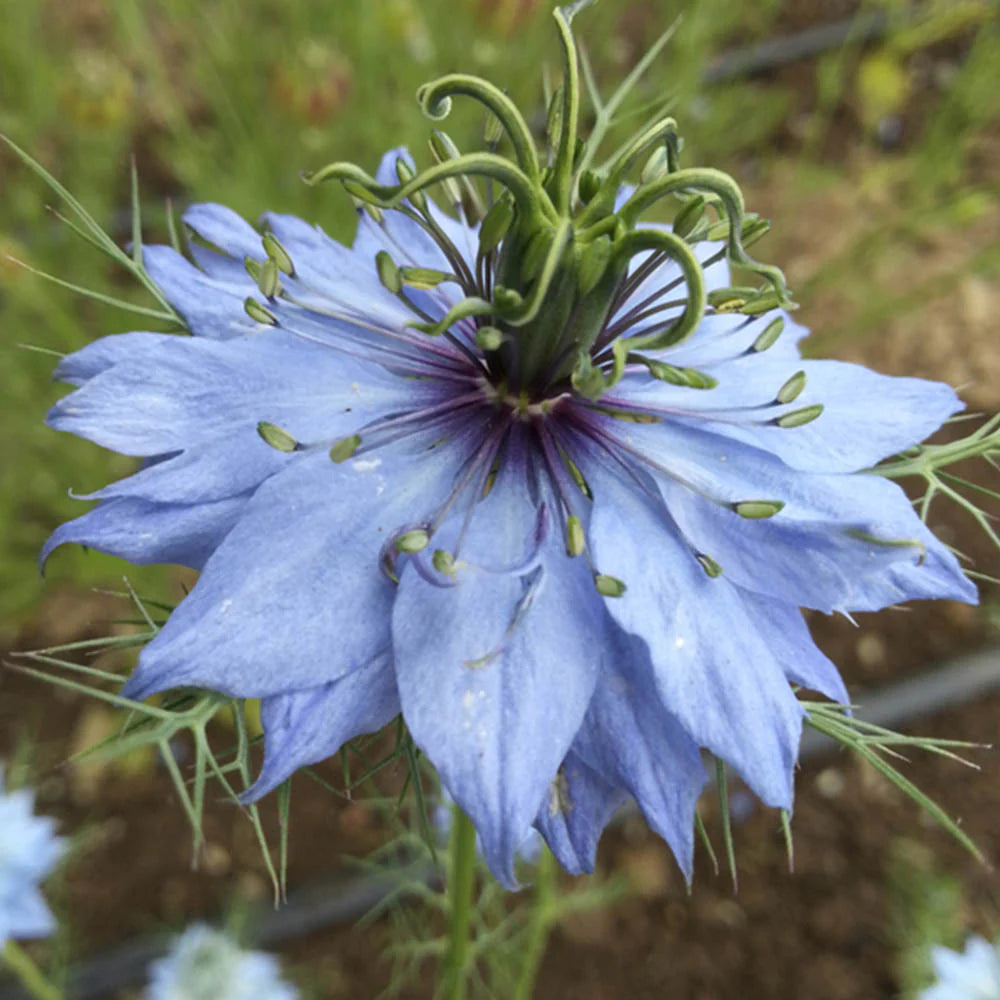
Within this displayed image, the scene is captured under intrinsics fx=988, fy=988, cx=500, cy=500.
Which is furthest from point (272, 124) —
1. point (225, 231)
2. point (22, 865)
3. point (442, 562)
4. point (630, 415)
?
point (442, 562)

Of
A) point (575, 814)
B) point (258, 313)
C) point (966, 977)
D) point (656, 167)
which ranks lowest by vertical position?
point (966, 977)

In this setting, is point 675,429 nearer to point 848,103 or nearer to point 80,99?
point 80,99

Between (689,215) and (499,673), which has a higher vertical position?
(689,215)

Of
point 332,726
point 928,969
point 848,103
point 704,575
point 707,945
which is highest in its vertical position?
point 848,103

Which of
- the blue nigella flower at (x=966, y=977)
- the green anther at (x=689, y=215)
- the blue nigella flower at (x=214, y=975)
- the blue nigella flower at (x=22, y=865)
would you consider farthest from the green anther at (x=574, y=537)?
the blue nigella flower at (x=214, y=975)

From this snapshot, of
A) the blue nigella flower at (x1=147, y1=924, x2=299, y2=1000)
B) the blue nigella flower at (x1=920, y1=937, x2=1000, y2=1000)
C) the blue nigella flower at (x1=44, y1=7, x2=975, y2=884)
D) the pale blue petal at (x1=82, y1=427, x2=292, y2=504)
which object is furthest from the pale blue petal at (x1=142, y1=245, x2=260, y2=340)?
the blue nigella flower at (x1=920, y1=937, x2=1000, y2=1000)

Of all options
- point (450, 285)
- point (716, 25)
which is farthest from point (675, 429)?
point (716, 25)

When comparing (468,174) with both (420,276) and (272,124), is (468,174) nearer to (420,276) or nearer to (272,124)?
(420,276)
